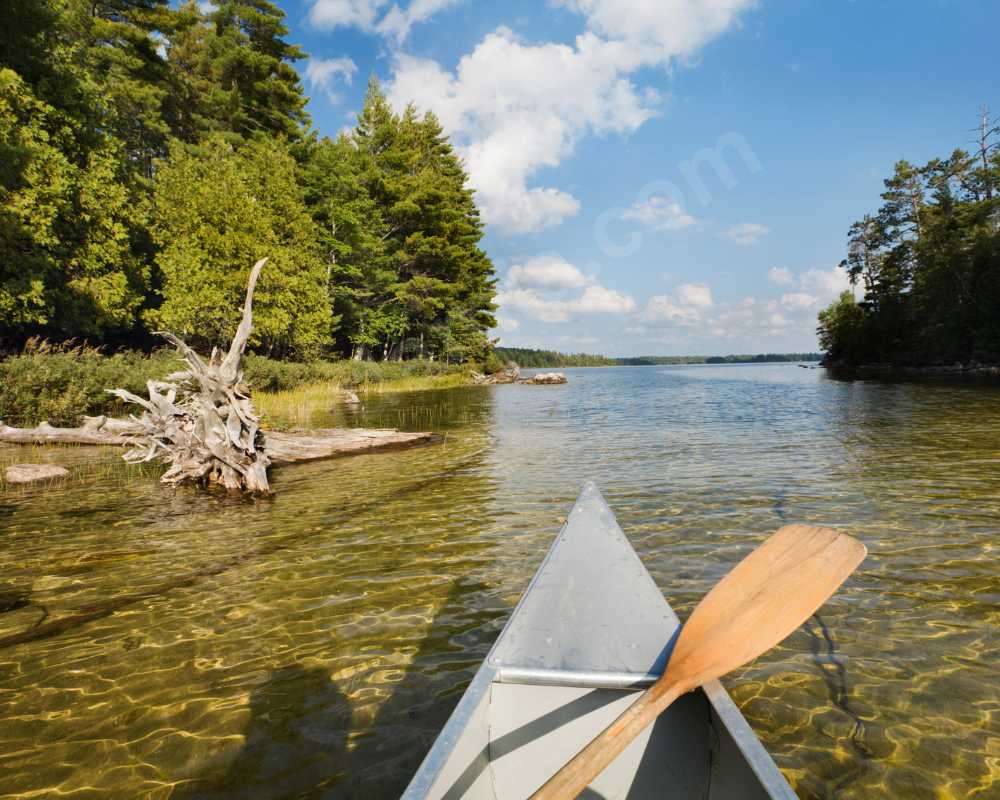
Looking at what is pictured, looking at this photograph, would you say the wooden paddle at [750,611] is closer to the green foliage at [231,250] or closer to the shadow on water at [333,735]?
the shadow on water at [333,735]

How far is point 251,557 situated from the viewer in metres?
5.83

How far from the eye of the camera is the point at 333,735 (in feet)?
9.86

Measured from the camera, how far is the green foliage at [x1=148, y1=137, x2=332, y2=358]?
24.5 meters

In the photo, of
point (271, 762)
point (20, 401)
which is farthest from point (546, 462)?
point (20, 401)

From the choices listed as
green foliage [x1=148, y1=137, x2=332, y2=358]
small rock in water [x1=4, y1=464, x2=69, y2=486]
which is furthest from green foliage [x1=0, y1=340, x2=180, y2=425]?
green foliage [x1=148, y1=137, x2=332, y2=358]

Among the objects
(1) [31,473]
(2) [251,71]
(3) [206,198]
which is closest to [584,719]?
(1) [31,473]

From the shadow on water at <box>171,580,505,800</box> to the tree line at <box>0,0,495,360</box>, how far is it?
22.5 meters

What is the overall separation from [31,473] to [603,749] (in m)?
12.8

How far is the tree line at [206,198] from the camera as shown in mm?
20172

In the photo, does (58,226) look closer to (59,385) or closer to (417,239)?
(59,385)

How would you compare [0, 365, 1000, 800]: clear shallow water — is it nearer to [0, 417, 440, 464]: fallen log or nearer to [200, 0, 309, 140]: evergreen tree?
[0, 417, 440, 464]: fallen log

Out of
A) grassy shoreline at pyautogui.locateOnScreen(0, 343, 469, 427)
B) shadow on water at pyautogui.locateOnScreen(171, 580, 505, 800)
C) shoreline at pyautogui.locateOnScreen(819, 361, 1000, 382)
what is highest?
shoreline at pyautogui.locateOnScreen(819, 361, 1000, 382)

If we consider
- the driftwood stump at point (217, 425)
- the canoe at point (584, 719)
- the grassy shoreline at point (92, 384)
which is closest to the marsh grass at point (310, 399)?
the grassy shoreline at point (92, 384)

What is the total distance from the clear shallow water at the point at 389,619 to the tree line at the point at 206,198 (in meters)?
17.1
